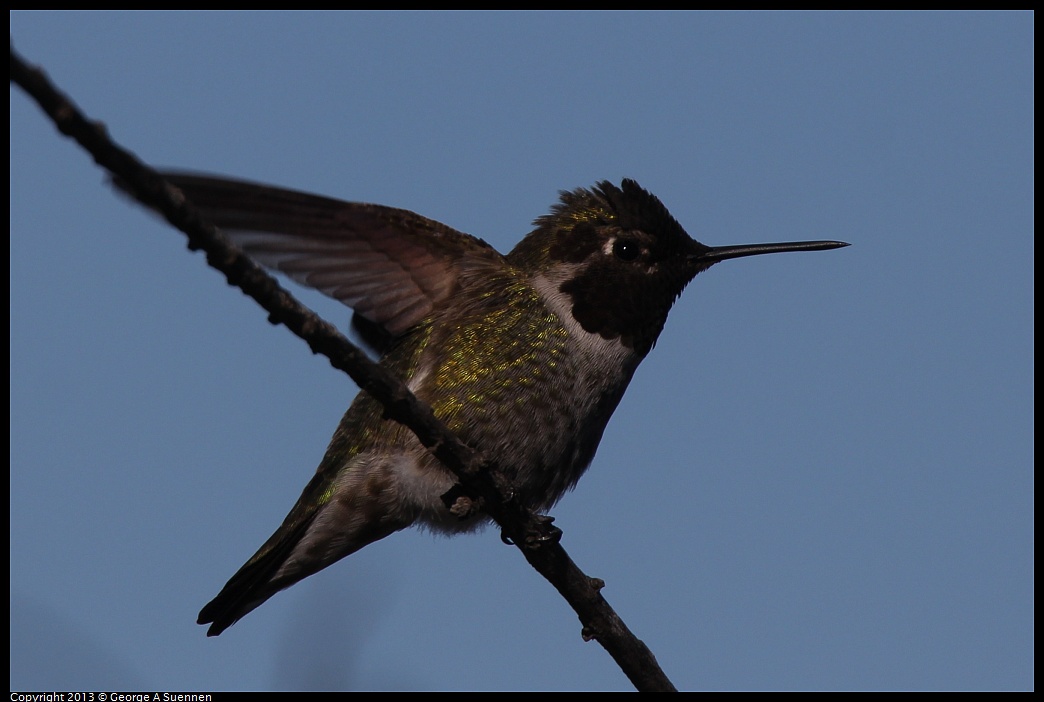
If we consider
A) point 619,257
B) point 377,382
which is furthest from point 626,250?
point 377,382

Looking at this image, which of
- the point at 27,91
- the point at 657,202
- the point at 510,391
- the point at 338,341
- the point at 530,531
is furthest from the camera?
the point at 657,202

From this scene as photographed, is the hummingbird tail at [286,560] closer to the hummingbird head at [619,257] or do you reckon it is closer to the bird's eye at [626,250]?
the hummingbird head at [619,257]

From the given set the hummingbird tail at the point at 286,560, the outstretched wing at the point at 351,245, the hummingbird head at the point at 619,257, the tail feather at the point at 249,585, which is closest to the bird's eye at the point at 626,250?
the hummingbird head at the point at 619,257

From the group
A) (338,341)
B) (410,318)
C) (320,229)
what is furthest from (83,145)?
(410,318)

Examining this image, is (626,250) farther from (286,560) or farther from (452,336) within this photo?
(286,560)

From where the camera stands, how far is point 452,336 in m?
6.06

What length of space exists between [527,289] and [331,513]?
66.8 inches

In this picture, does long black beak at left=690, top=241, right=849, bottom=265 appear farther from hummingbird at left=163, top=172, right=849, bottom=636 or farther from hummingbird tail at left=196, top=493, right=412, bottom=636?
hummingbird tail at left=196, top=493, right=412, bottom=636

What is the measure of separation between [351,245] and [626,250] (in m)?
1.68

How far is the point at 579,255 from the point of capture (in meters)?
6.56

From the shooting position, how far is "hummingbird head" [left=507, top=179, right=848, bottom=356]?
20.7 feet

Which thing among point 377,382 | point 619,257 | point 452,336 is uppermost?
point 619,257

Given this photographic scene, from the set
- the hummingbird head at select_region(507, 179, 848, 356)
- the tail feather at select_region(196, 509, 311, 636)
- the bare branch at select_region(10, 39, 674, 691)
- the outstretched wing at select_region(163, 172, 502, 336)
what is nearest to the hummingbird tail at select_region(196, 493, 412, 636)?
the tail feather at select_region(196, 509, 311, 636)

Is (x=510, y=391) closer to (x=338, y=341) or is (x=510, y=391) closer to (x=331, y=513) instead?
(x=331, y=513)
